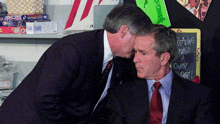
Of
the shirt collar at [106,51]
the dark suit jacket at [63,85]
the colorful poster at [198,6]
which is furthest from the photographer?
the colorful poster at [198,6]

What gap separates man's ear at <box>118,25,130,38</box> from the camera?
1.44 m

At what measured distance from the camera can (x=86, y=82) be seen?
5.03 feet

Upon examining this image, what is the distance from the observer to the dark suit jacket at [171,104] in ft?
4.61

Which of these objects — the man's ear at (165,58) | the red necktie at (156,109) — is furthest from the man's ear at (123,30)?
the red necktie at (156,109)

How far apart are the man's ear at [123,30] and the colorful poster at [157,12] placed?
0.74 m

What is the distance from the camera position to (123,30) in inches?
56.8

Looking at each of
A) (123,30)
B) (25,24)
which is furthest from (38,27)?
(123,30)

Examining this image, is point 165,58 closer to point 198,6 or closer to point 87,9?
point 198,6

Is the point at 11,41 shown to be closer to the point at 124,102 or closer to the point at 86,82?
the point at 86,82

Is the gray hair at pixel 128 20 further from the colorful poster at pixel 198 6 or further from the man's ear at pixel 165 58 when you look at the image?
the colorful poster at pixel 198 6

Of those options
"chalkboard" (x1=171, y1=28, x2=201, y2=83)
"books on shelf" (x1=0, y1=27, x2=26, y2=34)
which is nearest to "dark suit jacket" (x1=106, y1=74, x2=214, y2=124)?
"chalkboard" (x1=171, y1=28, x2=201, y2=83)

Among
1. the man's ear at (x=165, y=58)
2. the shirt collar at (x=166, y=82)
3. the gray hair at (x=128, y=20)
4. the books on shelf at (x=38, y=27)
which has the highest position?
the gray hair at (x=128, y=20)

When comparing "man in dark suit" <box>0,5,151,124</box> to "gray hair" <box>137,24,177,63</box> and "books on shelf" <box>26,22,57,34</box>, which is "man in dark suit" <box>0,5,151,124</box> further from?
"books on shelf" <box>26,22,57,34</box>

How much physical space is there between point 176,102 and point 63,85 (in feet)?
2.11
